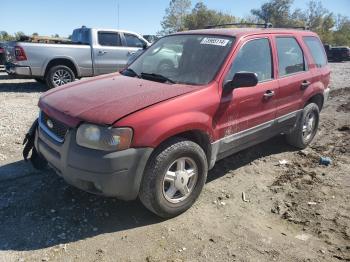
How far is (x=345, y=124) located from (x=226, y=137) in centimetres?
435

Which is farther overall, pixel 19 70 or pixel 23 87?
pixel 23 87

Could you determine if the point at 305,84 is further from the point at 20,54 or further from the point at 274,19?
the point at 274,19

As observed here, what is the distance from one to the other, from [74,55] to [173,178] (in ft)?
25.6

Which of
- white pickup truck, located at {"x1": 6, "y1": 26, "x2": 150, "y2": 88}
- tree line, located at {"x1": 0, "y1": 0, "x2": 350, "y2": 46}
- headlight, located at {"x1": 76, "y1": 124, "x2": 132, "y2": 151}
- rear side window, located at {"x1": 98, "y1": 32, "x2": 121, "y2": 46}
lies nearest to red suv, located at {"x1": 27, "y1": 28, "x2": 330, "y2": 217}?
headlight, located at {"x1": 76, "y1": 124, "x2": 132, "y2": 151}

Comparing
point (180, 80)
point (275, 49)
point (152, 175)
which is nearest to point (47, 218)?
point (152, 175)

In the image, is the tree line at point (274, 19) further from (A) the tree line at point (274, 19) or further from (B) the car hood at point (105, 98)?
(B) the car hood at point (105, 98)

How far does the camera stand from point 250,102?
4.37 m

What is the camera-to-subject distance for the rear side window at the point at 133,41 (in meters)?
11.7

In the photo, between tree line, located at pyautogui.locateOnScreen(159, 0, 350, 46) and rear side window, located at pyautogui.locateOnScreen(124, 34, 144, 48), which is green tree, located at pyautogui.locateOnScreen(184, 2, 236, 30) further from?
rear side window, located at pyautogui.locateOnScreen(124, 34, 144, 48)

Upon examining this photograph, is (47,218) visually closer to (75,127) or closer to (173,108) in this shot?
(75,127)

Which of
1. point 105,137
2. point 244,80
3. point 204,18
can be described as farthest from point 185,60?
point 204,18

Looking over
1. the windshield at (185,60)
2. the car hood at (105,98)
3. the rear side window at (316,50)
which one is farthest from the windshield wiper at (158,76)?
the rear side window at (316,50)

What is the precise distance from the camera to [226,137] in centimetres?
421

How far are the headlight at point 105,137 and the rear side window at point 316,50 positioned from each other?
372cm
